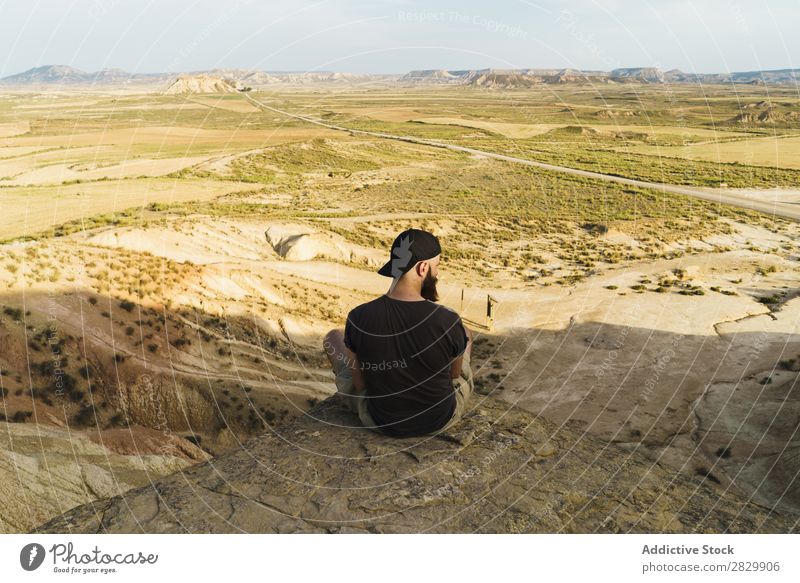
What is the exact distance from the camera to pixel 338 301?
23.5 meters

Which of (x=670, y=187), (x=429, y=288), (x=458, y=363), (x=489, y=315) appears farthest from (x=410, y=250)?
(x=670, y=187)

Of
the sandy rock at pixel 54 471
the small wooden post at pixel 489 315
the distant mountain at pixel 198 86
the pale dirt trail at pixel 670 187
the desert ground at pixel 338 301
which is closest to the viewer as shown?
the sandy rock at pixel 54 471

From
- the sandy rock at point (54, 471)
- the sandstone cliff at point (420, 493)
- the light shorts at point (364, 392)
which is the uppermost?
the light shorts at point (364, 392)

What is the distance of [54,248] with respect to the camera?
17672mm

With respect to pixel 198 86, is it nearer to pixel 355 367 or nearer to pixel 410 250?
pixel 355 367

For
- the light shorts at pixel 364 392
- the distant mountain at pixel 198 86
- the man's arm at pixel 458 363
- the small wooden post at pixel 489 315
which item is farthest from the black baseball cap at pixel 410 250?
the distant mountain at pixel 198 86

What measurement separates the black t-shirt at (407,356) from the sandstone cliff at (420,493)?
373 mm

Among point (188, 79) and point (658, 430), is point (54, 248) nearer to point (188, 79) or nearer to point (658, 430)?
point (658, 430)

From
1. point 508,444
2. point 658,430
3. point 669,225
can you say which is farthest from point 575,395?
point 669,225

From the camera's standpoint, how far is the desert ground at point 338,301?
1175 centimetres

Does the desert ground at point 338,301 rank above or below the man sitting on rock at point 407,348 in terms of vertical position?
below

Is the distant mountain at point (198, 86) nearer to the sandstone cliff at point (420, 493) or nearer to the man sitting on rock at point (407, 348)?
A: the man sitting on rock at point (407, 348)

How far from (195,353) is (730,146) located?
321 feet

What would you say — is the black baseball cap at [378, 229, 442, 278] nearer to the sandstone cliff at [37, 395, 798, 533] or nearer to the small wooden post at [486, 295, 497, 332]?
the sandstone cliff at [37, 395, 798, 533]
